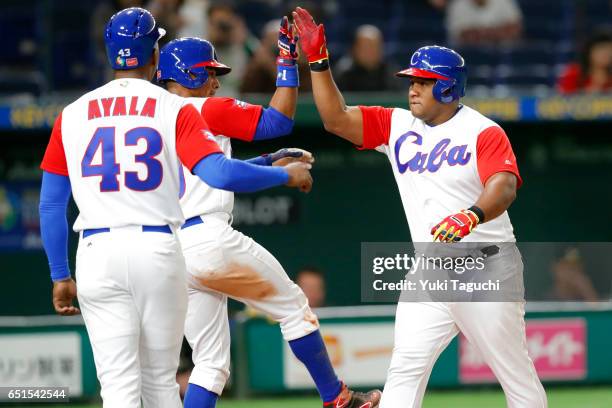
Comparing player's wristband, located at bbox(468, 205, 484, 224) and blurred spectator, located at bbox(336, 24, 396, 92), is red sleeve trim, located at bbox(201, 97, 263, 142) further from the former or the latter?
blurred spectator, located at bbox(336, 24, 396, 92)

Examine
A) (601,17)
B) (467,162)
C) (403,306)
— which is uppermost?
(601,17)

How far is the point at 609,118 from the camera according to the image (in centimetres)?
934

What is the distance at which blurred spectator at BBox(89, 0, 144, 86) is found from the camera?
977 centimetres

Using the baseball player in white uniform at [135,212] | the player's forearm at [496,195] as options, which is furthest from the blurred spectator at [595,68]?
the baseball player in white uniform at [135,212]

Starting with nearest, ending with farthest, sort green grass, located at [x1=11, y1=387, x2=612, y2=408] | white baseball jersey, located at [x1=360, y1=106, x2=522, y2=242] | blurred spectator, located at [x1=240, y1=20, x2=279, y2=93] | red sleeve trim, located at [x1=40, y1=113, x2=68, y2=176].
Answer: red sleeve trim, located at [x1=40, y1=113, x2=68, y2=176] → white baseball jersey, located at [x1=360, y1=106, x2=522, y2=242] → green grass, located at [x1=11, y1=387, x2=612, y2=408] → blurred spectator, located at [x1=240, y1=20, x2=279, y2=93]

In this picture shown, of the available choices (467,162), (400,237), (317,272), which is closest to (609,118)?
(400,237)

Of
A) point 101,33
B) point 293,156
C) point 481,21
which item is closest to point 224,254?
point 293,156

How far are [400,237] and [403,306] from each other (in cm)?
503

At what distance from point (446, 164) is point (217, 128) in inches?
42.8

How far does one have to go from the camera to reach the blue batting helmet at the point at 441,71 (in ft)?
17.3

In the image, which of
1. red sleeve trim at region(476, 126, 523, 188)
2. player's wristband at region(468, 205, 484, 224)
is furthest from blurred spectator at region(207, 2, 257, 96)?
player's wristband at region(468, 205, 484, 224)

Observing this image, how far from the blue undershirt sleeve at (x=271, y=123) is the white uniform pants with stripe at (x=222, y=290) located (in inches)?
19.1

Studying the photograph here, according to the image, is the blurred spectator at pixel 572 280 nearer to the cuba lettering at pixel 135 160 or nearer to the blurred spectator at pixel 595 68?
the blurred spectator at pixel 595 68

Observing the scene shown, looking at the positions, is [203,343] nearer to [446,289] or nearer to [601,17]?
[446,289]
